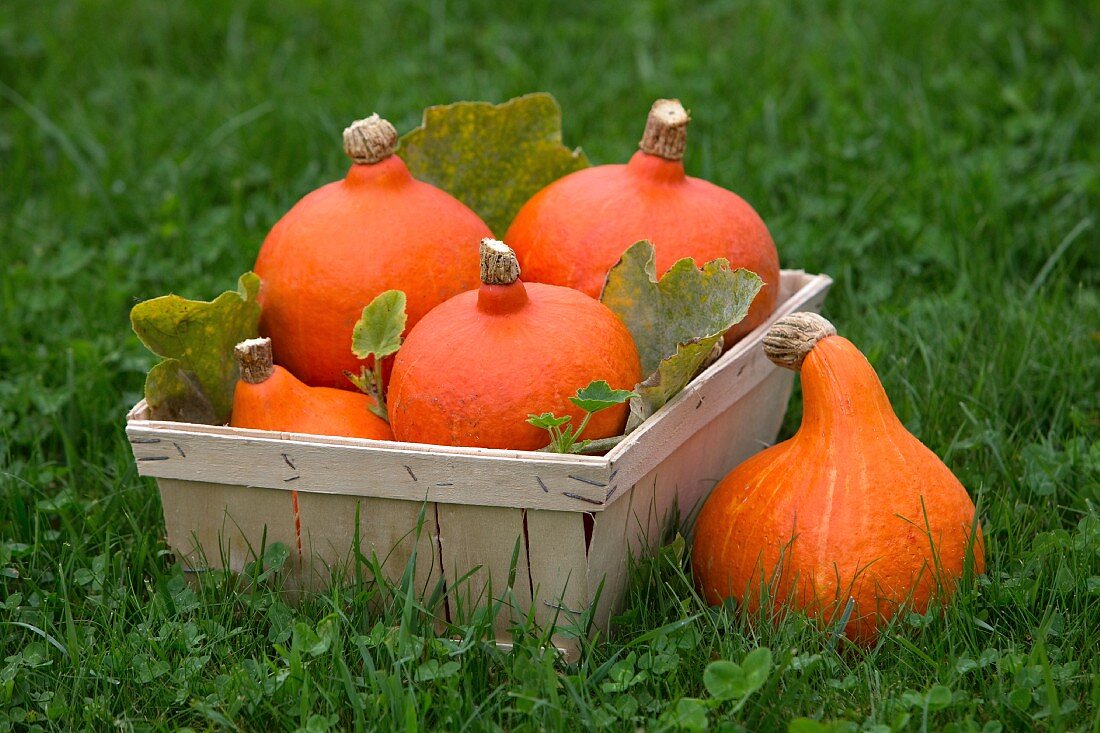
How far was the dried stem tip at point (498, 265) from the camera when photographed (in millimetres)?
2006

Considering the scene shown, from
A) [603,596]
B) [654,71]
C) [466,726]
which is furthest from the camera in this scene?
[654,71]

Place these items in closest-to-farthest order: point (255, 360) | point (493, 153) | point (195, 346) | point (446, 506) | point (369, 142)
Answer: point (446, 506) → point (255, 360) → point (195, 346) → point (369, 142) → point (493, 153)

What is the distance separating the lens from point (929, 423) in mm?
2674

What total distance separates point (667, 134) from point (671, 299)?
0.38 m

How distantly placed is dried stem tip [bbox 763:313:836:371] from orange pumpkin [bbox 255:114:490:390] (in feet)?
1.96

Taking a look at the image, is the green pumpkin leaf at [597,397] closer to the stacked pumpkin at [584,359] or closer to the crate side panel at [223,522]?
the stacked pumpkin at [584,359]

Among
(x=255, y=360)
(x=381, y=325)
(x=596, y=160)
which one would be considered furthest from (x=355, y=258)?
(x=596, y=160)

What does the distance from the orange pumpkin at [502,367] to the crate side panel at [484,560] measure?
0.12 metres

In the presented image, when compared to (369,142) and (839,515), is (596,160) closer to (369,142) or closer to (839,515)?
(369,142)

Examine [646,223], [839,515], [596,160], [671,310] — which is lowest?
[839,515]

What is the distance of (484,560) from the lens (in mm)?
2045

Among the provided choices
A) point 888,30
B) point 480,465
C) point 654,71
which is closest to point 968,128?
point 888,30

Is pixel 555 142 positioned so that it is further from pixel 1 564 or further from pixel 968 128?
pixel 968 128

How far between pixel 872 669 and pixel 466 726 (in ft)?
2.16
